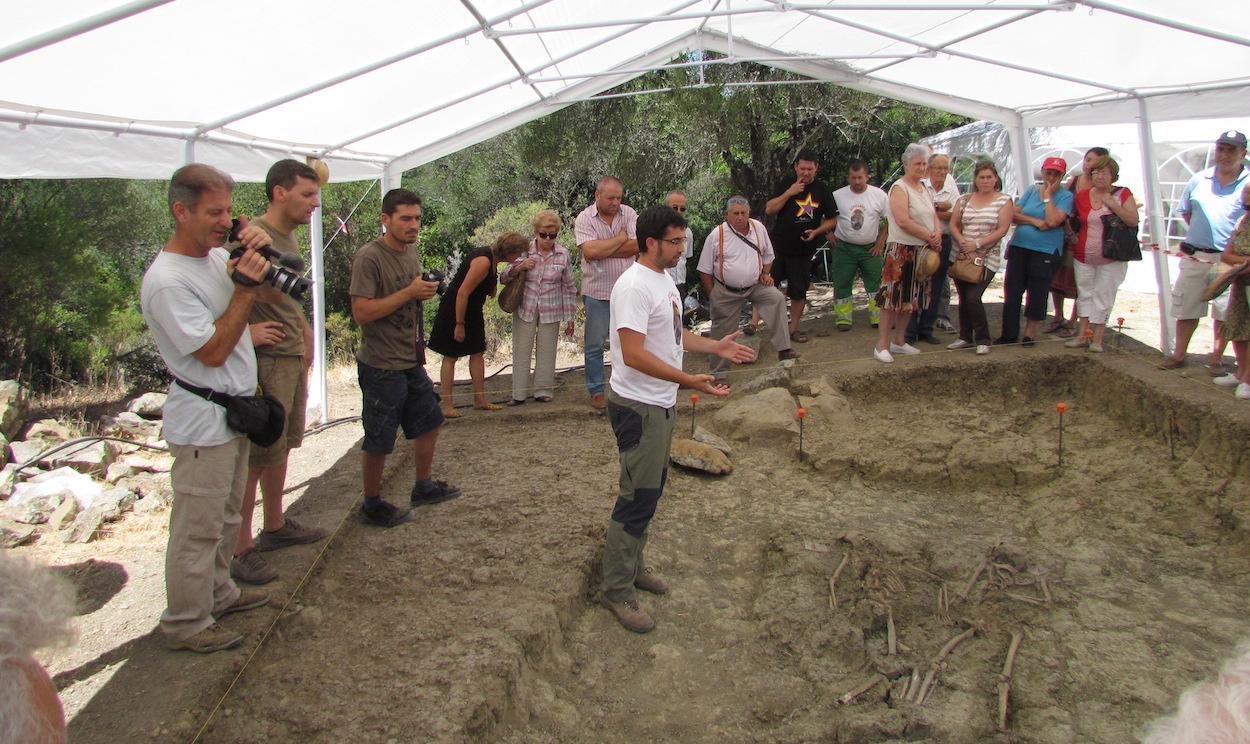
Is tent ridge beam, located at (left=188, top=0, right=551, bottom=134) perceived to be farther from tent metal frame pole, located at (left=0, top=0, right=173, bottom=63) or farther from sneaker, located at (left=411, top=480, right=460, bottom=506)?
sneaker, located at (left=411, top=480, right=460, bottom=506)

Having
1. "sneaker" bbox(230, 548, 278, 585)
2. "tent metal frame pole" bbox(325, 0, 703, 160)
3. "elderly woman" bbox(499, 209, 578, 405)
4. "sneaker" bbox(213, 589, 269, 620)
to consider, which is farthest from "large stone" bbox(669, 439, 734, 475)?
"tent metal frame pole" bbox(325, 0, 703, 160)

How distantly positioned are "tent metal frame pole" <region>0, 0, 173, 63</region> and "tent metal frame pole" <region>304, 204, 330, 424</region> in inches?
132

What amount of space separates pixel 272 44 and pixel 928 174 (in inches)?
214

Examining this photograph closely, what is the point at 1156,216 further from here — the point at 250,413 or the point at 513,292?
the point at 250,413

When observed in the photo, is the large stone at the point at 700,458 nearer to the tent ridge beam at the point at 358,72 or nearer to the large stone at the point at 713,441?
the large stone at the point at 713,441

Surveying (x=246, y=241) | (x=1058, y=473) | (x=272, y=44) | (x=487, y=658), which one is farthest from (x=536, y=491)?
(x=1058, y=473)

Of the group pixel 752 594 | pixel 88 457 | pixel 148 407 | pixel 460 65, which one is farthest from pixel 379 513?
pixel 148 407

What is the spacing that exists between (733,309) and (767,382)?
27.0 inches

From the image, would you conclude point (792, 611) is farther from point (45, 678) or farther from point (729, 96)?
point (729, 96)

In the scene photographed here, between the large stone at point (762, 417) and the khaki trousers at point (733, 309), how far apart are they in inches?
15.6

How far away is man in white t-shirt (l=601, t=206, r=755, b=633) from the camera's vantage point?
3410 mm

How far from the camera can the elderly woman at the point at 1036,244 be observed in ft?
22.5

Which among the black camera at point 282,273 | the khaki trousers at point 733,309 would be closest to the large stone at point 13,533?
the black camera at point 282,273

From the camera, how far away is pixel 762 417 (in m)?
6.30
